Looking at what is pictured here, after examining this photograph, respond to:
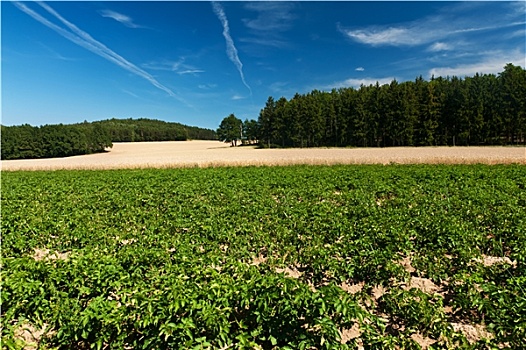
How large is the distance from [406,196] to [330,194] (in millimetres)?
3307

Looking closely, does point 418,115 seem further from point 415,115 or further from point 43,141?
point 43,141

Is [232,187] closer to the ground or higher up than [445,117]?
closer to the ground

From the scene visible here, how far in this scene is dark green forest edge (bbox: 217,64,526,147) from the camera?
5178cm

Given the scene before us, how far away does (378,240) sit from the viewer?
7.62 m

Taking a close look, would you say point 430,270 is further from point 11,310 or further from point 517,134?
point 517,134

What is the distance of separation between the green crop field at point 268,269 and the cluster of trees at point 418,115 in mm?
46713

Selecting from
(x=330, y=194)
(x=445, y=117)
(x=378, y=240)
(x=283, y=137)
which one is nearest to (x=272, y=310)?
(x=378, y=240)

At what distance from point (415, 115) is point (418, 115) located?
26.6 inches

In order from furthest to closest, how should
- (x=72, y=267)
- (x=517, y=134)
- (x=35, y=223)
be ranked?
1. (x=517, y=134)
2. (x=35, y=223)
3. (x=72, y=267)

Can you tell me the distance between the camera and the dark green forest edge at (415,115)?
2039 inches

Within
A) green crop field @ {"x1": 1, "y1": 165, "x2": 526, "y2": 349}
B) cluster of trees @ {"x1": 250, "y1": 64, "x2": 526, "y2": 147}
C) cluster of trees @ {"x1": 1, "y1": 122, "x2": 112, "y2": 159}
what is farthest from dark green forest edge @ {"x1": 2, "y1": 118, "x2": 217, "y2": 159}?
green crop field @ {"x1": 1, "y1": 165, "x2": 526, "y2": 349}

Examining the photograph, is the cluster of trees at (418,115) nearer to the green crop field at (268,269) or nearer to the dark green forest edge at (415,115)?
the dark green forest edge at (415,115)

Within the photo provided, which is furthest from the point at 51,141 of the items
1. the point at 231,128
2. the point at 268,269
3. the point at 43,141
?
the point at 268,269

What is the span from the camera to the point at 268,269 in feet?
20.9
